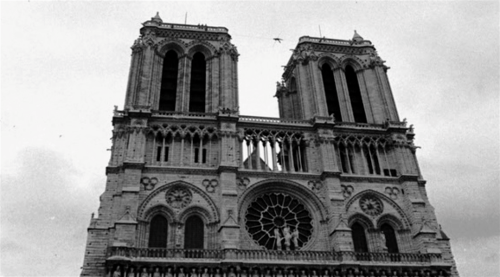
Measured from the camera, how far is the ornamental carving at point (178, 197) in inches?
1132

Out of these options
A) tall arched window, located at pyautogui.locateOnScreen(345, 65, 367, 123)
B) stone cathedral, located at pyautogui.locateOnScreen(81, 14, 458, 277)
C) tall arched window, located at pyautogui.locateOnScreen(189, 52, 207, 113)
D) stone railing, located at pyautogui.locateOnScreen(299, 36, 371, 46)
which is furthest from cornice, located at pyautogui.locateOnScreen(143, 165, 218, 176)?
stone railing, located at pyautogui.locateOnScreen(299, 36, 371, 46)

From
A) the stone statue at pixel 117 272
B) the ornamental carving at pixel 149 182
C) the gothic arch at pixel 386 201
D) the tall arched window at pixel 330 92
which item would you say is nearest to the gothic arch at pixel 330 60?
the tall arched window at pixel 330 92

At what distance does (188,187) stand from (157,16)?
56.6ft

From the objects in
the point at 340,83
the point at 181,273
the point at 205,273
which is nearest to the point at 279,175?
the point at 205,273

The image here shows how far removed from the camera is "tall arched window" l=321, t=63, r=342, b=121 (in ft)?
122

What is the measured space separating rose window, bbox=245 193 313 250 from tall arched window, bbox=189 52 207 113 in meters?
9.08

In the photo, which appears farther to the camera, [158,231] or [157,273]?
[158,231]

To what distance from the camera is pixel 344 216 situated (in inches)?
1168

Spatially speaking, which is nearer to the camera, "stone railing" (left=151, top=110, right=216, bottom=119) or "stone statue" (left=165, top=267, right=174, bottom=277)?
"stone statue" (left=165, top=267, right=174, bottom=277)

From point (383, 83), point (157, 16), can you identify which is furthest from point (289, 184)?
→ point (157, 16)

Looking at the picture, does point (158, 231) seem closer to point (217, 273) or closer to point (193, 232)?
point (193, 232)

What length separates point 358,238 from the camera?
30.2 metres

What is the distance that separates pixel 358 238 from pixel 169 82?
18463mm

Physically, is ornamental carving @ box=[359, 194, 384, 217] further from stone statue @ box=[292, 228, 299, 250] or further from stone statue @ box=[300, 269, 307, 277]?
stone statue @ box=[300, 269, 307, 277]
